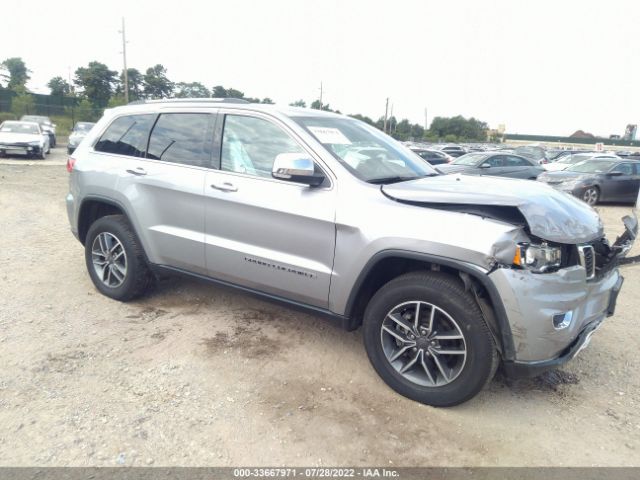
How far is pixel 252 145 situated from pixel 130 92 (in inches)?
2148

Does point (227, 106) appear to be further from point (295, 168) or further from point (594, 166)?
point (594, 166)

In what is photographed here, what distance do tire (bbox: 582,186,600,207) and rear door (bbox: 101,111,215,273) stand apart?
12.0 meters

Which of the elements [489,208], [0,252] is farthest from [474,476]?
[0,252]

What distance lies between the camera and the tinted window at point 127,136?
432cm

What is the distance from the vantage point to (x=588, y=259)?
301 centimetres

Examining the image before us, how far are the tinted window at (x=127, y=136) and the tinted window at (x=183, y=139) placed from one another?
0.12 meters

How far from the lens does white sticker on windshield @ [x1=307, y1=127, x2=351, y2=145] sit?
3.53 m

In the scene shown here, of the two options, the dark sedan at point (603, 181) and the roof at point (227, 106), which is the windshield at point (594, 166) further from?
the roof at point (227, 106)

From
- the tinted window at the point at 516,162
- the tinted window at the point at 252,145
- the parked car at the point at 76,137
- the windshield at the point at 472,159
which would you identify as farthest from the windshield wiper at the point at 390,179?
the parked car at the point at 76,137

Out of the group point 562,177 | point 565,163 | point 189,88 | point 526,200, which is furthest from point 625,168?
point 189,88

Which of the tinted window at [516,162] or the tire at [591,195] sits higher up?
the tinted window at [516,162]

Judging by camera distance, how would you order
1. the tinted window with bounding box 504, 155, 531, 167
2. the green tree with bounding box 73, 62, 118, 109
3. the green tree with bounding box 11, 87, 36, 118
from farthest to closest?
1. the green tree with bounding box 73, 62, 118, 109
2. the green tree with bounding box 11, 87, 36, 118
3. the tinted window with bounding box 504, 155, 531, 167

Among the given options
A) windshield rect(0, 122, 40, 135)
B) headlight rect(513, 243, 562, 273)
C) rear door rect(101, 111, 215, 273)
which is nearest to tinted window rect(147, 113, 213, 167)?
rear door rect(101, 111, 215, 273)

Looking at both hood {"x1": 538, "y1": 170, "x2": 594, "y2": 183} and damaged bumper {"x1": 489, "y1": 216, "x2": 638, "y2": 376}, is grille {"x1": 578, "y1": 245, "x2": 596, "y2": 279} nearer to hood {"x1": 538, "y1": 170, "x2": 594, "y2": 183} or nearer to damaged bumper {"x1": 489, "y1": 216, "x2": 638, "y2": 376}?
damaged bumper {"x1": 489, "y1": 216, "x2": 638, "y2": 376}
